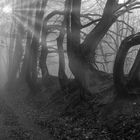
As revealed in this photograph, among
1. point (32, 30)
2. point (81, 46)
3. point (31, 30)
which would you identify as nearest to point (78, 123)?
point (81, 46)

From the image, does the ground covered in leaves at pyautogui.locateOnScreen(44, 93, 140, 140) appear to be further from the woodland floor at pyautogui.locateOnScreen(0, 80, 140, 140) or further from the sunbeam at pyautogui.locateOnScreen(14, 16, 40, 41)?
the sunbeam at pyautogui.locateOnScreen(14, 16, 40, 41)

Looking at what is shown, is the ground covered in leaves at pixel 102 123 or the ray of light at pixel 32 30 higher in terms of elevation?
the ray of light at pixel 32 30

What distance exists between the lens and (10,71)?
1150 inches

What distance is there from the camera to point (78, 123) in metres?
11.3

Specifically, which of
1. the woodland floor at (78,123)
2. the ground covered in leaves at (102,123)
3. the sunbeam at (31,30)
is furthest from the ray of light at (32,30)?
the ground covered in leaves at (102,123)

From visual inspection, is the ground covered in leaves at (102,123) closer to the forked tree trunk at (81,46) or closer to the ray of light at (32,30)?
the forked tree trunk at (81,46)

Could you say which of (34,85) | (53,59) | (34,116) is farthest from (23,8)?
(53,59)

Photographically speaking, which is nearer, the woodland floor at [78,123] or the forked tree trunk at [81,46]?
the woodland floor at [78,123]

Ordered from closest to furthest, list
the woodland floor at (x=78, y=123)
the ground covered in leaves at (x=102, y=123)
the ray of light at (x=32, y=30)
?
the ground covered in leaves at (x=102, y=123), the woodland floor at (x=78, y=123), the ray of light at (x=32, y=30)

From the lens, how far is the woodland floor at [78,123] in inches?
355

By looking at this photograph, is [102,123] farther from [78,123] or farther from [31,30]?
[31,30]

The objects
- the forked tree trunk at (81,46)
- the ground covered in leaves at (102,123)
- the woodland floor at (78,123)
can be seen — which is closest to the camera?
the ground covered in leaves at (102,123)

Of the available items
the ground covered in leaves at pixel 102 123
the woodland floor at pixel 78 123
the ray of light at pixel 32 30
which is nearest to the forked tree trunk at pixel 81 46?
the woodland floor at pixel 78 123

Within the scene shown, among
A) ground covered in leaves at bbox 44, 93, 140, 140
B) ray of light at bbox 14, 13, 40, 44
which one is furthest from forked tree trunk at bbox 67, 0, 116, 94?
ray of light at bbox 14, 13, 40, 44
